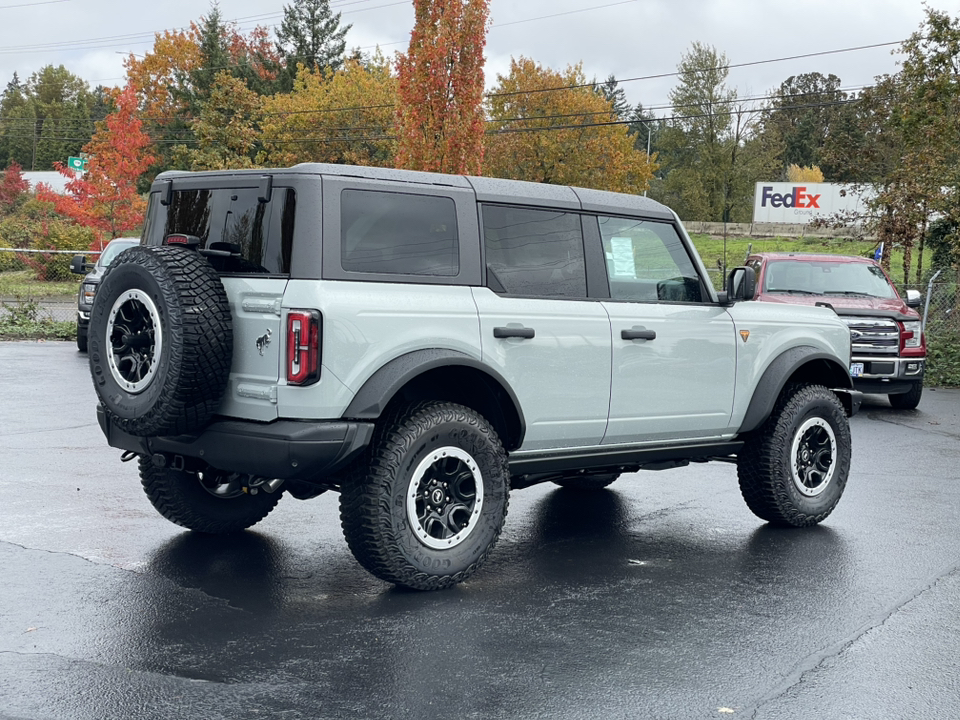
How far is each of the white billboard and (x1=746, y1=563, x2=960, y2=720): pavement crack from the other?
53244 mm

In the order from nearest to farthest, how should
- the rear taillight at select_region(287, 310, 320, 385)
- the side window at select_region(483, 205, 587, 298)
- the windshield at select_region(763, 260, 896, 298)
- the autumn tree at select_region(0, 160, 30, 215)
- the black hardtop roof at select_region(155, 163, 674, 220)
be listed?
1. the rear taillight at select_region(287, 310, 320, 385)
2. the black hardtop roof at select_region(155, 163, 674, 220)
3. the side window at select_region(483, 205, 587, 298)
4. the windshield at select_region(763, 260, 896, 298)
5. the autumn tree at select_region(0, 160, 30, 215)

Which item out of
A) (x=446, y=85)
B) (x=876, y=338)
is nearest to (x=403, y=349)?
(x=876, y=338)

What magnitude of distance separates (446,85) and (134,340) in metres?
20.4

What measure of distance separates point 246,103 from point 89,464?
3829cm

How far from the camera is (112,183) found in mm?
39344

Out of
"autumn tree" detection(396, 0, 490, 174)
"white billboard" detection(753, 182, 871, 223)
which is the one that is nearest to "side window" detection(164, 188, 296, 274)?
"autumn tree" detection(396, 0, 490, 174)

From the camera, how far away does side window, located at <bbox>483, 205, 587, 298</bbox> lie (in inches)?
236

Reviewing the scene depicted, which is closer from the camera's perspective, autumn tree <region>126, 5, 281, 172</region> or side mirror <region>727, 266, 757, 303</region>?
side mirror <region>727, 266, 757, 303</region>

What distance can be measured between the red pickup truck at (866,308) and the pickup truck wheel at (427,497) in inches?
339

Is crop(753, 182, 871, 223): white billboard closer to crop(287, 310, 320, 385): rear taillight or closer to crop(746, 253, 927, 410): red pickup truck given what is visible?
crop(746, 253, 927, 410): red pickup truck

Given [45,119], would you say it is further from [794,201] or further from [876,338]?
[876,338]

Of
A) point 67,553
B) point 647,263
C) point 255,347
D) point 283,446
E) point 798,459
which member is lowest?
point 67,553

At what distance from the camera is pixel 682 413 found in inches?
267

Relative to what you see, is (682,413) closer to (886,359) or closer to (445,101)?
(886,359)
